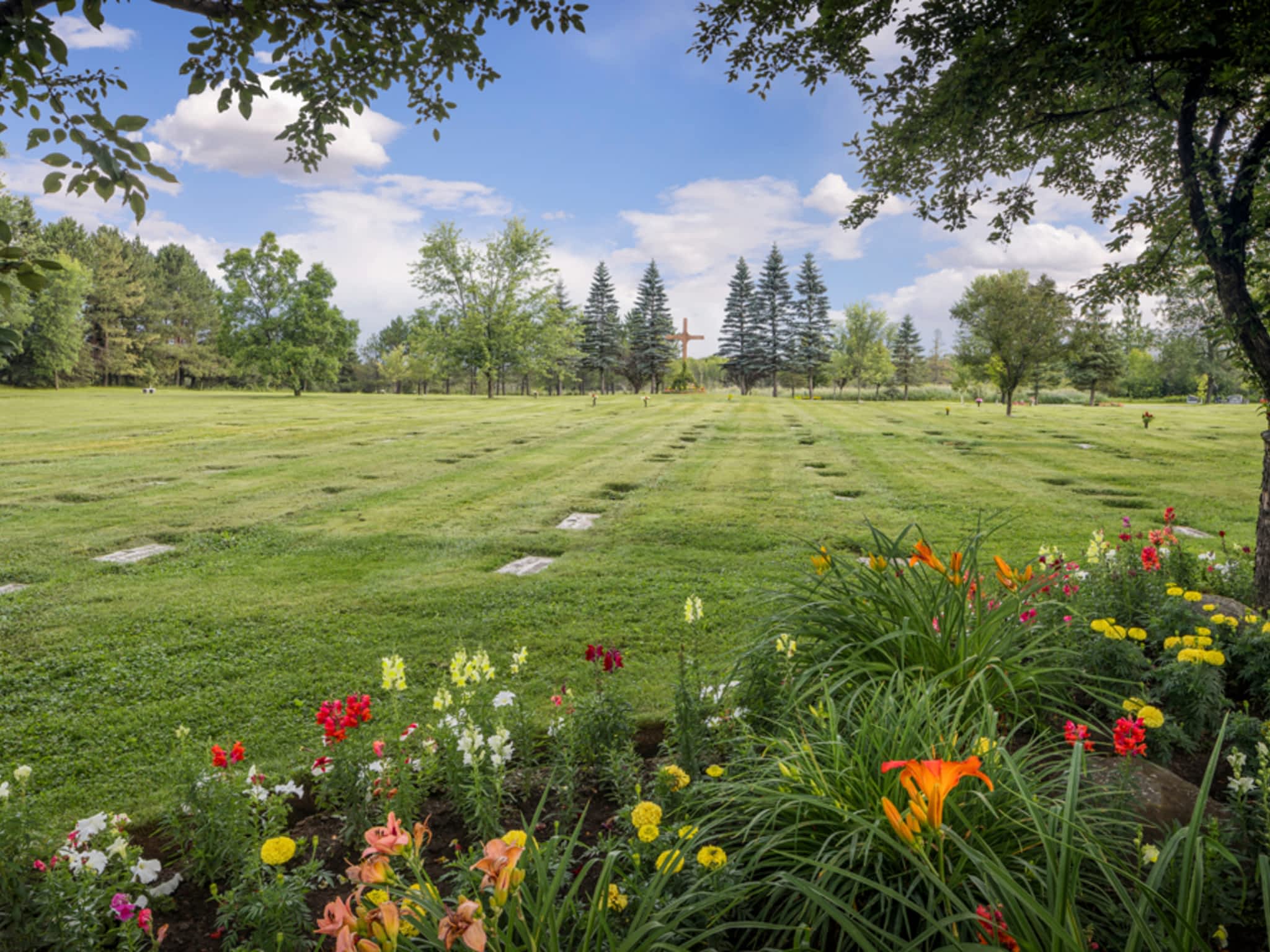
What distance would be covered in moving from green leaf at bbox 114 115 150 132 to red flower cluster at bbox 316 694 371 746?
170 centimetres

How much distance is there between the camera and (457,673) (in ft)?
6.73

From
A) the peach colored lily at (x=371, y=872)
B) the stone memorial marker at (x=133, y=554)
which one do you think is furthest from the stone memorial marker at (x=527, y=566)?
Result: the peach colored lily at (x=371, y=872)

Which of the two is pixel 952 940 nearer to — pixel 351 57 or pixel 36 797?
pixel 36 797

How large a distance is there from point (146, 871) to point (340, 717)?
55cm

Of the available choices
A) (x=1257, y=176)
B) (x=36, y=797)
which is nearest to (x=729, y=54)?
(x=1257, y=176)

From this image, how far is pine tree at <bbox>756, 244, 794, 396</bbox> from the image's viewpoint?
160 feet

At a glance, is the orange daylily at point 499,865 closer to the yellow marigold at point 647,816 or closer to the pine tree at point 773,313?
the yellow marigold at point 647,816

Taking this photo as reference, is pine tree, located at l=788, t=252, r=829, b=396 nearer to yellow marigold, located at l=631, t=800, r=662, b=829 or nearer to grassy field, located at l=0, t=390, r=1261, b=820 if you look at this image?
grassy field, located at l=0, t=390, r=1261, b=820

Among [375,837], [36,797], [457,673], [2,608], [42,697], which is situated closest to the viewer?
[375,837]

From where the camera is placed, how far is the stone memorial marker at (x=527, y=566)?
4984mm

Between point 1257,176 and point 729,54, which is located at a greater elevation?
point 729,54

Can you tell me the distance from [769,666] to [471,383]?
50.0 meters

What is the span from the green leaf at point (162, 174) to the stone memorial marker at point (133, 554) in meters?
4.47

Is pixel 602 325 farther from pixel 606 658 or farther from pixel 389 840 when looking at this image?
pixel 389 840
